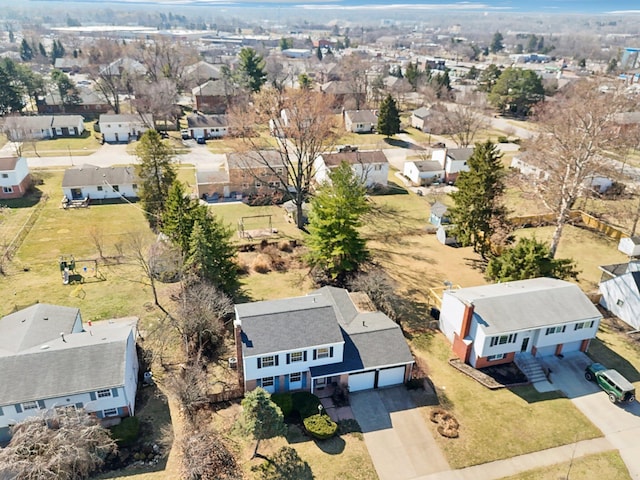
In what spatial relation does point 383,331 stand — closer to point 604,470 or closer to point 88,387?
point 604,470

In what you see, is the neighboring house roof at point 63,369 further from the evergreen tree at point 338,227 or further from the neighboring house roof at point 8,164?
the neighboring house roof at point 8,164

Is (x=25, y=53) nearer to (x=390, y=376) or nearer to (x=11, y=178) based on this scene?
(x=11, y=178)

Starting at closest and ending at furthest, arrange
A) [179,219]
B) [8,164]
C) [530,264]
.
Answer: [530,264]
[179,219]
[8,164]

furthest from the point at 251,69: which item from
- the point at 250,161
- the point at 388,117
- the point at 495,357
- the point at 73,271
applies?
the point at 495,357

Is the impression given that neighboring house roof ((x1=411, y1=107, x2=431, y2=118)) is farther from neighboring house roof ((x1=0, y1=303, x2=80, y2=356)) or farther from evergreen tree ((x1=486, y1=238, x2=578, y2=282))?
neighboring house roof ((x1=0, y1=303, x2=80, y2=356))

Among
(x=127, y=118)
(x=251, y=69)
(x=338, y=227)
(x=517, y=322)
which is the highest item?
(x=251, y=69)

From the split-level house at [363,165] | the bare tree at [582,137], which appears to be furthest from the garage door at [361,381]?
the split-level house at [363,165]

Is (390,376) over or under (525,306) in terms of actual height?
under

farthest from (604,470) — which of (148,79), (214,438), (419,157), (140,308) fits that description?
(148,79)
